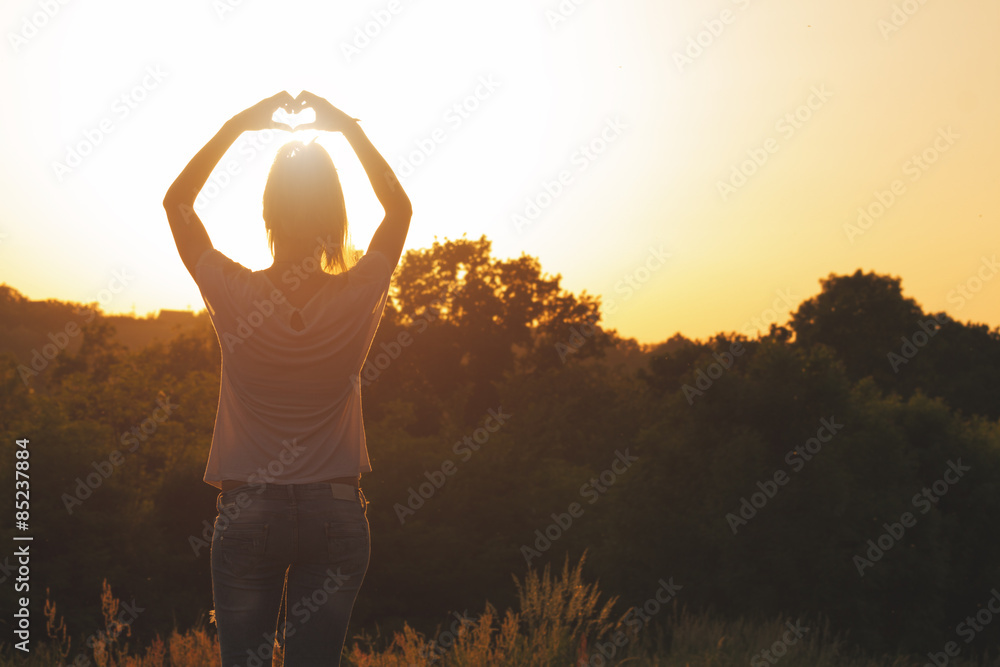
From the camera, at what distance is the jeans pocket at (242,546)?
7.09ft

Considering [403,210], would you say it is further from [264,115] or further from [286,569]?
[286,569]

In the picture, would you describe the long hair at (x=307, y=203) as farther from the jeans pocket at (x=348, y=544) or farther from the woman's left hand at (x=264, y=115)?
the jeans pocket at (x=348, y=544)

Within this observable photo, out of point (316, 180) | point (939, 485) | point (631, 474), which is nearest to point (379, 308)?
point (316, 180)

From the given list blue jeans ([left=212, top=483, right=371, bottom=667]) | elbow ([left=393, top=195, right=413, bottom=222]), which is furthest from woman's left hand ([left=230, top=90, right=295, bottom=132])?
blue jeans ([left=212, top=483, right=371, bottom=667])

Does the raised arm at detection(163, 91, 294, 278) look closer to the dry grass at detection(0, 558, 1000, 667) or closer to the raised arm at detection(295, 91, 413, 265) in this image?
the raised arm at detection(295, 91, 413, 265)

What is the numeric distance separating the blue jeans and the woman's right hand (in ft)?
3.63

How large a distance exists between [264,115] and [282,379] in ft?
2.80

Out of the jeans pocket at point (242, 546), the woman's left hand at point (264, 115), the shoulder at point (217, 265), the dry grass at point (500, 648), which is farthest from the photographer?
the dry grass at point (500, 648)

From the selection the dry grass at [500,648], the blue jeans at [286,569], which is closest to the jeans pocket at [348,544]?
the blue jeans at [286,569]

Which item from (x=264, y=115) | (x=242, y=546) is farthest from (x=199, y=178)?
(x=242, y=546)

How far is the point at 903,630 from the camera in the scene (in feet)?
89.5

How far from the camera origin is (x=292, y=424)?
2.25m

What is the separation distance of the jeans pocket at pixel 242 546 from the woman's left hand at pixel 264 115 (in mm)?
1180

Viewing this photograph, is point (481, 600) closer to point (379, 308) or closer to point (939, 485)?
point (939, 485)
